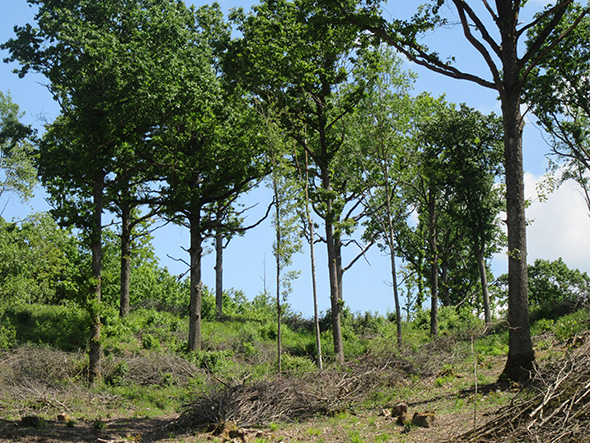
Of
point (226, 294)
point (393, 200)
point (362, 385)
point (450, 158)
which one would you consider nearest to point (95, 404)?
point (362, 385)

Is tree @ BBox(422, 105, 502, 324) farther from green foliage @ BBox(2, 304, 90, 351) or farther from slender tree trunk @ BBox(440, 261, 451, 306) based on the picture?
green foliage @ BBox(2, 304, 90, 351)

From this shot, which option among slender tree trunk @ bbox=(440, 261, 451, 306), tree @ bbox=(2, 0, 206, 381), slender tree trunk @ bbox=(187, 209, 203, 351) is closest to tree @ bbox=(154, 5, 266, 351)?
slender tree trunk @ bbox=(187, 209, 203, 351)

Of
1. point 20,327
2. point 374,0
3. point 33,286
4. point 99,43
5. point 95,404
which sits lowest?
point 95,404

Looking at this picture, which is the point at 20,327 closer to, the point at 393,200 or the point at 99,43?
the point at 99,43

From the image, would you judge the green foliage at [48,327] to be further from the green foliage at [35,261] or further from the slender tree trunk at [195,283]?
the slender tree trunk at [195,283]

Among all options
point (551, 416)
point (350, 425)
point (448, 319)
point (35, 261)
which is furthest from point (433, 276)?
point (35, 261)

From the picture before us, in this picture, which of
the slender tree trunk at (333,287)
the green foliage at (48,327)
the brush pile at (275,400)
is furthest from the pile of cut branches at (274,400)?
the green foliage at (48,327)

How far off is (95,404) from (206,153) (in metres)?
11.7

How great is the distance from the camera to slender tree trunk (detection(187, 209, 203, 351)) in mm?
24688

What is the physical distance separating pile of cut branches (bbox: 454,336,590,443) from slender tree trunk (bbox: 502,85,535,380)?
3577mm

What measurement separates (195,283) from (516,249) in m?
15.7

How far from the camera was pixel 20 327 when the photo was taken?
24.5 metres

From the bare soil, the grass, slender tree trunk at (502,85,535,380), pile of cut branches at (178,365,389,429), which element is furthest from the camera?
slender tree trunk at (502,85,535,380)

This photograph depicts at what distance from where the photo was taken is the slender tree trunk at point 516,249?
13.0 metres
